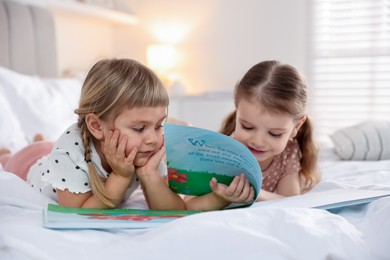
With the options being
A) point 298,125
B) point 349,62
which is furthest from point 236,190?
point 349,62

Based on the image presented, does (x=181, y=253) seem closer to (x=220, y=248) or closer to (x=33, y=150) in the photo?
(x=220, y=248)

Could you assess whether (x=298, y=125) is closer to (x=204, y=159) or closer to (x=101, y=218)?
(x=204, y=159)

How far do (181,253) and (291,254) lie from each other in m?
0.16

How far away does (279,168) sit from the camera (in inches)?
59.5

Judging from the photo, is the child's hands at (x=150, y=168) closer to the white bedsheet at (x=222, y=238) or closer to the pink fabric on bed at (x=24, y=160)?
the white bedsheet at (x=222, y=238)

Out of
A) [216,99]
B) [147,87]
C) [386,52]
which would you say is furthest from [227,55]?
[147,87]

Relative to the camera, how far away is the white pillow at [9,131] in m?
1.79

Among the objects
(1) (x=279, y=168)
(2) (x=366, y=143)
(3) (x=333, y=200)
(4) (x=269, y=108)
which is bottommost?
(2) (x=366, y=143)

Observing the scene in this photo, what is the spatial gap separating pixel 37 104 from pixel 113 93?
1.06m

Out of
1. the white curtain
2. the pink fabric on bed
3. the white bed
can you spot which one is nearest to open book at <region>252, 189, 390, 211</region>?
the white bed

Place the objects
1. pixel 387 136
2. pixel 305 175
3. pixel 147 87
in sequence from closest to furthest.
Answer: pixel 147 87
pixel 305 175
pixel 387 136

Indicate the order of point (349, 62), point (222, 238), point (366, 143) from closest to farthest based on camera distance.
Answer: point (222, 238) → point (366, 143) → point (349, 62)

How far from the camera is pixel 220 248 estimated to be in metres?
0.75

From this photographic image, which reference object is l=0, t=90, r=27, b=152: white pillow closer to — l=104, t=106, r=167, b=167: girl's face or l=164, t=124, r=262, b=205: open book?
l=104, t=106, r=167, b=167: girl's face
